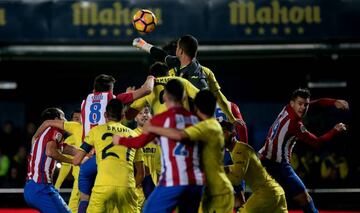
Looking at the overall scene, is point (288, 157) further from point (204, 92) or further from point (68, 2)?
point (68, 2)

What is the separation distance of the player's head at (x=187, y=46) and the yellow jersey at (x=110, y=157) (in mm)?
1062

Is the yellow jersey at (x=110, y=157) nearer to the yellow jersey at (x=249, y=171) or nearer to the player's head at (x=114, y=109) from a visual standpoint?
the player's head at (x=114, y=109)

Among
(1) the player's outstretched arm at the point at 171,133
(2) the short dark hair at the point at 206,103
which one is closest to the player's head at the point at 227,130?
(2) the short dark hair at the point at 206,103

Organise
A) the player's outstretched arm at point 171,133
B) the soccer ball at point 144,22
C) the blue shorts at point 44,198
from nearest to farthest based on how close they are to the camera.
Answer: the player's outstretched arm at point 171,133, the blue shorts at point 44,198, the soccer ball at point 144,22

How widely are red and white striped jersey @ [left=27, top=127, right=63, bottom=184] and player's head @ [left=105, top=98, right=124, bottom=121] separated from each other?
1.13 meters

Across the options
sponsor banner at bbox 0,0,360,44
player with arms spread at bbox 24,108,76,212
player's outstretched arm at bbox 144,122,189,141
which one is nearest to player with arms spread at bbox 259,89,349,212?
player with arms spread at bbox 24,108,76,212

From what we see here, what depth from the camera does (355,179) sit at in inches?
757

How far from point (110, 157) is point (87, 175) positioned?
3.60 feet

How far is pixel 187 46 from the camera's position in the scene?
10242 mm

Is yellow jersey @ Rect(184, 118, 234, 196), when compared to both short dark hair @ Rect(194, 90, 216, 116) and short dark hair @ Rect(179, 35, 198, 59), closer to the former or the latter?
short dark hair @ Rect(194, 90, 216, 116)

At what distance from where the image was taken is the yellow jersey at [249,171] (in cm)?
1056

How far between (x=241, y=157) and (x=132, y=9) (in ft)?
28.1

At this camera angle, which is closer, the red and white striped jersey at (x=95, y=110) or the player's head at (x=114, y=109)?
the player's head at (x=114, y=109)

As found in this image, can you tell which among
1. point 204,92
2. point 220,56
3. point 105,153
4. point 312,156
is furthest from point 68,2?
point 204,92
